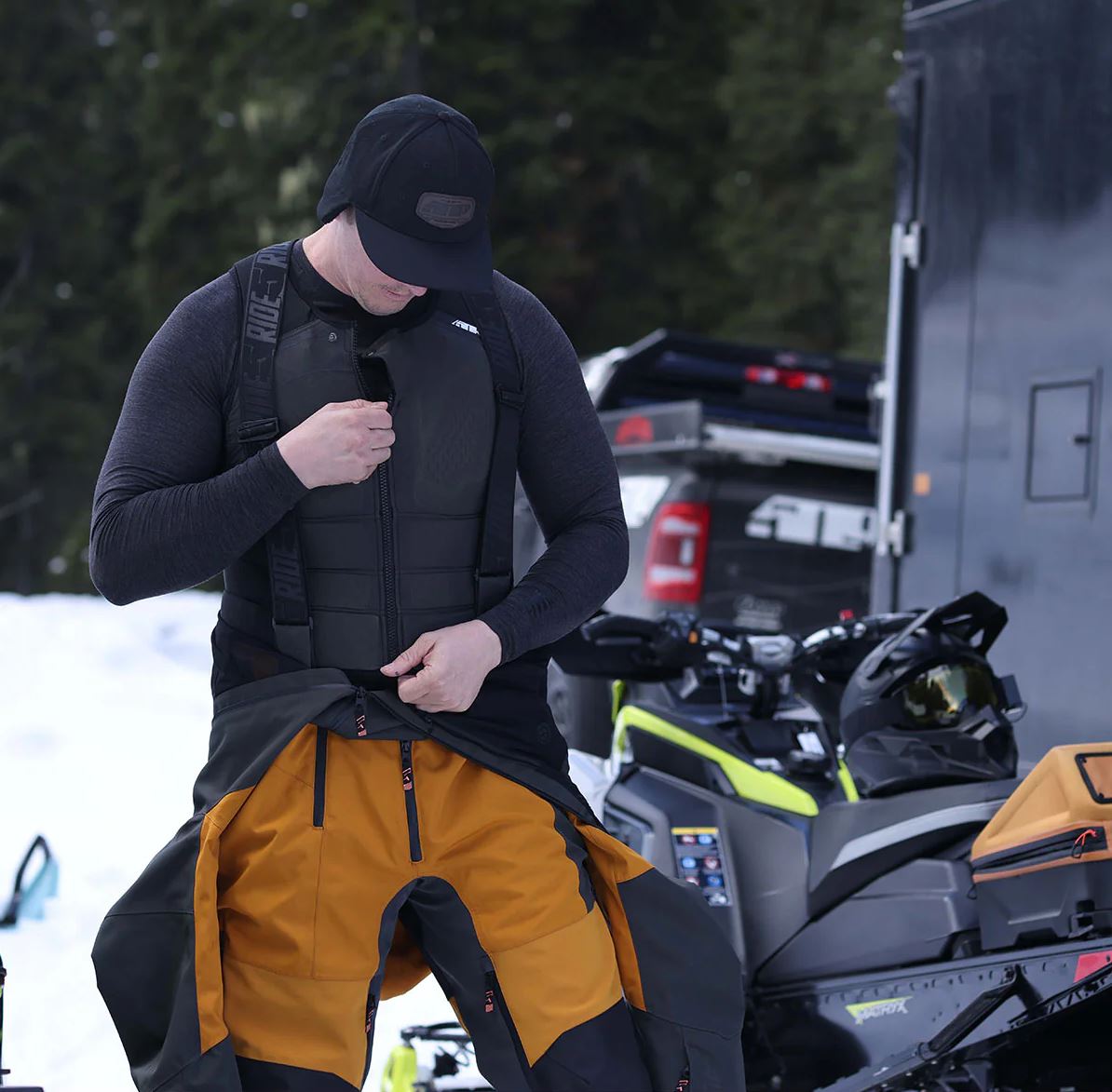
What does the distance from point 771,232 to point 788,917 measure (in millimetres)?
23047

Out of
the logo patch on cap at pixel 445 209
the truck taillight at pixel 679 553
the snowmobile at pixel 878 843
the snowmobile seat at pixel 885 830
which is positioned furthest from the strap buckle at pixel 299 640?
the truck taillight at pixel 679 553

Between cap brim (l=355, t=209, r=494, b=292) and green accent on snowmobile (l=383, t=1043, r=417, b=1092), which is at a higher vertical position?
cap brim (l=355, t=209, r=494, b=292)

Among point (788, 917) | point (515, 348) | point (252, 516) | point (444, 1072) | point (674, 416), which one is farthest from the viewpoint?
point (674, 416)

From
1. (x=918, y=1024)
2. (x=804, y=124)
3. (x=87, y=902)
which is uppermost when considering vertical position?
(x=804, y=124)

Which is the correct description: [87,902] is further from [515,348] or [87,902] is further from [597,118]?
[597,118]

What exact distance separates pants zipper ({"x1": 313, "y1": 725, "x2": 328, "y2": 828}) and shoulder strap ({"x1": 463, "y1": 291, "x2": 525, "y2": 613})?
288mm

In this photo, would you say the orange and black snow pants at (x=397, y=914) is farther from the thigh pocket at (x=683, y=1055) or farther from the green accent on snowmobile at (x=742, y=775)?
the green accent on snowmobile at (x=742, y=775)

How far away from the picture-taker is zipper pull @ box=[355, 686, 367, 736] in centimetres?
229

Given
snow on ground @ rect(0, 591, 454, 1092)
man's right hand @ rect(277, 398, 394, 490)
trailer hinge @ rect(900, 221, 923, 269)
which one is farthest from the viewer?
trailer hinge @ rect(900, 221, 923, 269)

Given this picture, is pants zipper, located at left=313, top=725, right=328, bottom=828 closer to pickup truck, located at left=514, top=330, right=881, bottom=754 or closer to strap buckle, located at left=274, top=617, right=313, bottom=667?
strap buckle, located at left=274, top=617, right=313, bottom=667

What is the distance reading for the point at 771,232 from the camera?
84.5 ft

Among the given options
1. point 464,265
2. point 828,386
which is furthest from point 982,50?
point 464,265

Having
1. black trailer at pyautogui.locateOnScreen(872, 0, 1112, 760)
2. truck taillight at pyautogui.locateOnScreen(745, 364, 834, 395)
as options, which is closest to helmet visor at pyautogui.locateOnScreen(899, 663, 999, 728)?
black trailer at pyautogui.locateOnScreen(872, 0, 1112, 760)

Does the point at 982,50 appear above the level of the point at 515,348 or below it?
above
